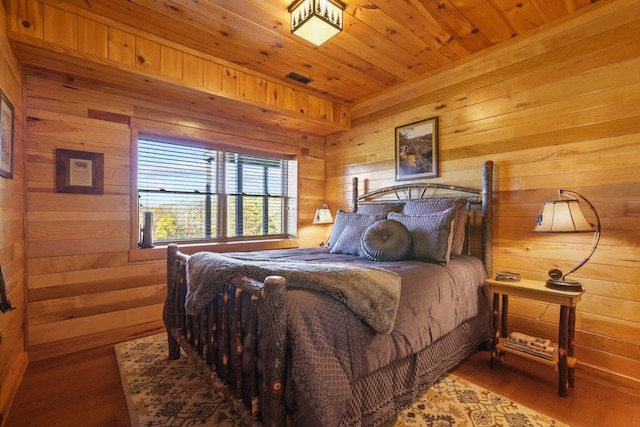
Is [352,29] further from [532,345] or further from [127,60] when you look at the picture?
[532,345]

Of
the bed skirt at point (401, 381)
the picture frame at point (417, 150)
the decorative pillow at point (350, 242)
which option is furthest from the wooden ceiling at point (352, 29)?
the bed skirt at point (401, 381)

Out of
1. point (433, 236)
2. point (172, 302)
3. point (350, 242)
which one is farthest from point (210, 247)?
point (433, 236)

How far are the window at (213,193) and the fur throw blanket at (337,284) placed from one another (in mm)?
1794

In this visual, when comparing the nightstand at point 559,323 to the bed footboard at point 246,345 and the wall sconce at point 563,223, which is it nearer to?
the wall sconce at point 563,223

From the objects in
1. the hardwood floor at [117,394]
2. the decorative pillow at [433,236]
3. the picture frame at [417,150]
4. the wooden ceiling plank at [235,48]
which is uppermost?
the wooden ceiling plank at [235,48]

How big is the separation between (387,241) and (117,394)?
2033mm

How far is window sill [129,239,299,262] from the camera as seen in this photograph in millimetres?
2850

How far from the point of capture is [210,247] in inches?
128

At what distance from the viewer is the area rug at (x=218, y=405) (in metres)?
1.62

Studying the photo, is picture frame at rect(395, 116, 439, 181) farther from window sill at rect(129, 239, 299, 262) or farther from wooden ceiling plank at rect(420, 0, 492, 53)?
window sill at rect(129, 239, 299, 262)

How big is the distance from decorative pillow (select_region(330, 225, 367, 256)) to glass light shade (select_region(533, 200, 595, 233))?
1296 millimetres

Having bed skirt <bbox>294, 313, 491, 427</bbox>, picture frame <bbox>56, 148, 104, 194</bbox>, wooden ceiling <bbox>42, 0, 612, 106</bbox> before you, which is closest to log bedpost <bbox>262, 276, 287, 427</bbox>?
bed skirt <bbox>294, 313, 491, 427</bbox>

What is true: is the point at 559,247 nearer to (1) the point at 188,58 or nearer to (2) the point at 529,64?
(2) the point at 529,64

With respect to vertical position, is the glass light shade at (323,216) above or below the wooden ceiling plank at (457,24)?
below
